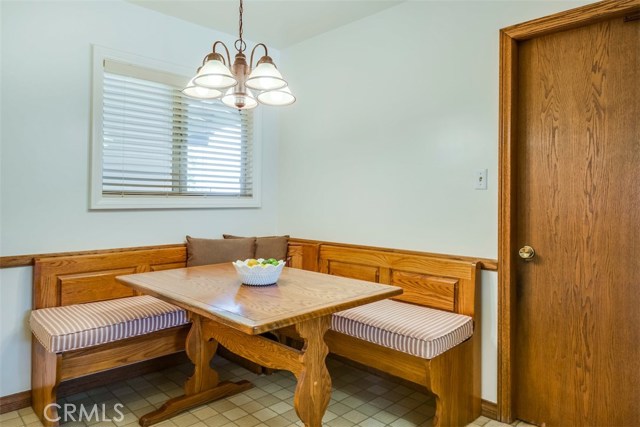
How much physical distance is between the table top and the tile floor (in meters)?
0.78

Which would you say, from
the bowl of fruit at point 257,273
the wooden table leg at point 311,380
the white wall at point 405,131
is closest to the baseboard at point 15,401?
the bowl of fruit at point 257,273

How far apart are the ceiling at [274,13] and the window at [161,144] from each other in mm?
406

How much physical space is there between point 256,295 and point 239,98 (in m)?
0.91

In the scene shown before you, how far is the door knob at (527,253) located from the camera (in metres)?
2.25

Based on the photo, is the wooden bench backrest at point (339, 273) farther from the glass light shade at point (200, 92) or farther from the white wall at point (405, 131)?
the glass light shade at point (200, 92)

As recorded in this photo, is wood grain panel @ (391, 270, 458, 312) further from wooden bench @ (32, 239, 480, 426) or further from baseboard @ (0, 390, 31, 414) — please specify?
baseboard @ (0, 390, 31, 414)

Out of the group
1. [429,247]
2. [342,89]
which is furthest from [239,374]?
[342,89]

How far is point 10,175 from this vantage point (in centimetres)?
232

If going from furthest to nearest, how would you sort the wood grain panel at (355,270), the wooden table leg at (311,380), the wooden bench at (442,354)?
the wood grain panel at (355,270)
the wooden bench at (442,354)
the wooden table leg at (311,380)

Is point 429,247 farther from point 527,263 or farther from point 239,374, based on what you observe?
point 239,374

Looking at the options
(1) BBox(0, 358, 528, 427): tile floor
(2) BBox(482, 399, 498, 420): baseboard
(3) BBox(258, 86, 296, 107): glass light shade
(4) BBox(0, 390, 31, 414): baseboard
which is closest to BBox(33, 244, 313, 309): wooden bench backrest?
(4) BBox(0, 390, 31, 414): baseboard

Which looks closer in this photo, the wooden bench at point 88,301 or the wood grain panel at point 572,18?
the wood grain panel at point 572,18

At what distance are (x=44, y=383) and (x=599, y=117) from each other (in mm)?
3117

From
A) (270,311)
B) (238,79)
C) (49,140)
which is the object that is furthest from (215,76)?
(49,140)
